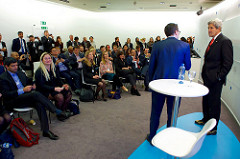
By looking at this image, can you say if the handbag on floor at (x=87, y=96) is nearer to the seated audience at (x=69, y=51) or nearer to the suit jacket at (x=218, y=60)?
the seated audience at (x=69, y=51)

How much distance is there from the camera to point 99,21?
12133mm

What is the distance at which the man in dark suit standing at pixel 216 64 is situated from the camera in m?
2.30

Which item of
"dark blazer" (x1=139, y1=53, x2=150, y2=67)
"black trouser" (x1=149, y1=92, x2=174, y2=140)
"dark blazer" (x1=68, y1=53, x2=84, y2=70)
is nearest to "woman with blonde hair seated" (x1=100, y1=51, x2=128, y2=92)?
"dark blazer" (x1=68, y1=53, x2=84, y2=70)

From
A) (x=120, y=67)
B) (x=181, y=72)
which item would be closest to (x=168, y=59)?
(x=181, y=72)

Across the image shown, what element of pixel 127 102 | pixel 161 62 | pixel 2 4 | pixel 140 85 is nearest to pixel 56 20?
pixel 2 4

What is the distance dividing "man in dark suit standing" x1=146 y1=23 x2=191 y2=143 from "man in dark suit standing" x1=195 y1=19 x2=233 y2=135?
1.73 feet

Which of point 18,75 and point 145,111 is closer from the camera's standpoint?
point 18,75

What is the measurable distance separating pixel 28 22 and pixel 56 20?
6.01ft

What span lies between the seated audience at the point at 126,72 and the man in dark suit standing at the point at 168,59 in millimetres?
2710

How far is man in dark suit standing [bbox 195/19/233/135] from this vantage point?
2299 mm

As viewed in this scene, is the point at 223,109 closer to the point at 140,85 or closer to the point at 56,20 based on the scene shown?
the point at 140,85

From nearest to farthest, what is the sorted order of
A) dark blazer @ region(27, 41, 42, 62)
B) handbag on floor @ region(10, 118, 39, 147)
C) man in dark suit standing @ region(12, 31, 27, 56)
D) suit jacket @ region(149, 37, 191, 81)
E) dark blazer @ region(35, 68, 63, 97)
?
→ suit jacket @ region(149, 37, 191, 81), handbag on floor @ region(10, 118, 39, 147), dark blazer @ region(35, 68, 63, 97), man in dark suit standing @ region(12, 31, 27, 56), dark blazer @ region(27, 41, 42, 62)

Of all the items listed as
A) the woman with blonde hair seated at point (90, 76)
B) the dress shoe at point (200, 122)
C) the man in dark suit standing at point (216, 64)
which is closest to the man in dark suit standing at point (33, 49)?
the woman with blonde hair seated at point (90, 76)

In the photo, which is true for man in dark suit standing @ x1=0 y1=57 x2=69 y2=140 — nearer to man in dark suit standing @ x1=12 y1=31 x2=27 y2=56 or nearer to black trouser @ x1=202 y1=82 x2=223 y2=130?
black trouser @ x1=202 y1=82 x2=223 y2=130
